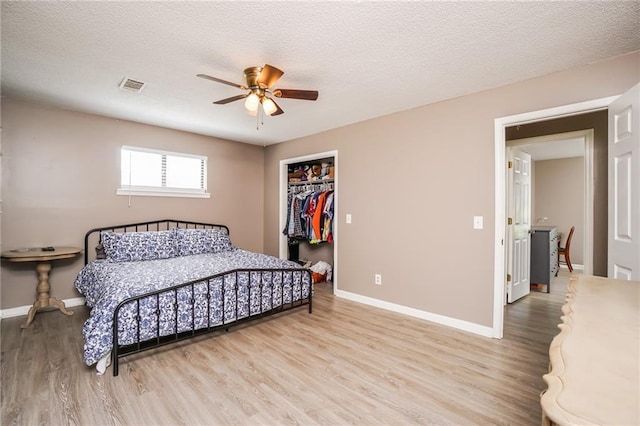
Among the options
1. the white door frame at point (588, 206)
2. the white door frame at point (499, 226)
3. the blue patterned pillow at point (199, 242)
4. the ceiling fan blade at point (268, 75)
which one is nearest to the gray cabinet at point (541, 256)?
the white door frame at point (588, 206)

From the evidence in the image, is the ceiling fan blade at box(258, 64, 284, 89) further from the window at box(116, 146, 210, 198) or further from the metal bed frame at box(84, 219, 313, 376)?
the window at box(116, 146, 210, 198)

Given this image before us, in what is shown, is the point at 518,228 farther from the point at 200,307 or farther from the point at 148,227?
the point at 148,227

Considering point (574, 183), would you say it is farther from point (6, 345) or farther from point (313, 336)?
point (6, 345)

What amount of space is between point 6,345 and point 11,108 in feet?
8.15

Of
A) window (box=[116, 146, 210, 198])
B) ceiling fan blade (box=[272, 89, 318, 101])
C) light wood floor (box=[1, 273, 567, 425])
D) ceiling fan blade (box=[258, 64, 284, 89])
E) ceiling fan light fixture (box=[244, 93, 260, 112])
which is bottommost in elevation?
light wood floor (box=[1, 273, 567, 425])

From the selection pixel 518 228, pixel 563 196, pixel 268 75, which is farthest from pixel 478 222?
pixel 563 196

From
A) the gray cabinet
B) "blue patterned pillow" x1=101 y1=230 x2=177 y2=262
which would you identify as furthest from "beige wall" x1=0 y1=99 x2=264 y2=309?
the gray cabinet

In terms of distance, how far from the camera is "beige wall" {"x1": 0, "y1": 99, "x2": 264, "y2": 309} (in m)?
3.31

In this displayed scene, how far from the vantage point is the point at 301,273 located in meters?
3.54

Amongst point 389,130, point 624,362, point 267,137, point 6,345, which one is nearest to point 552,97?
point 389,130

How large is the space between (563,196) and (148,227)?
27.2ft

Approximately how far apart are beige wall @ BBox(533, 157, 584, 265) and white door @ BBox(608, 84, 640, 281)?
17.9ft

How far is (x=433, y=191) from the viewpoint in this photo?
3307 mm

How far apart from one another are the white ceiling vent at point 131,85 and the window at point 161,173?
1.36 meters
